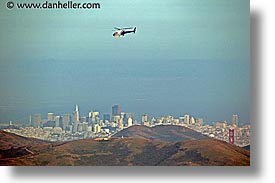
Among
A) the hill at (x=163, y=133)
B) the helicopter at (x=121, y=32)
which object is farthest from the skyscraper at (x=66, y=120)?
the helicopter at (x=121, y=32)

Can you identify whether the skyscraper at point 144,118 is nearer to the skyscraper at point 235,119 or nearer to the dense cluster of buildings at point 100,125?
the dense cluster of buildings at point 100,125

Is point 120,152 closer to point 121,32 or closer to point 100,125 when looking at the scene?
point 100,125

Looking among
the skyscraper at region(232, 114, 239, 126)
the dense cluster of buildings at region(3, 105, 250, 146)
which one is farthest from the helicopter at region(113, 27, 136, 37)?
the skyscraper at region(232, 114, 239, 126)

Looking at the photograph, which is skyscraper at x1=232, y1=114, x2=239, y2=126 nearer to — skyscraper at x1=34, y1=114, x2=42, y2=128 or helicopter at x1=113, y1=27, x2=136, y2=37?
helicopter at x1=113, y1=27, x2=136, y2=37

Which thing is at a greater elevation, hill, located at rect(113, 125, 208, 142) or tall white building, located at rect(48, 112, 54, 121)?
tall white building, located at rect(48, 112, 54, 121)

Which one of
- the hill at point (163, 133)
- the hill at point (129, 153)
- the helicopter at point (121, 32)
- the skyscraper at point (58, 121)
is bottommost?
the hill at point (129, 153)
